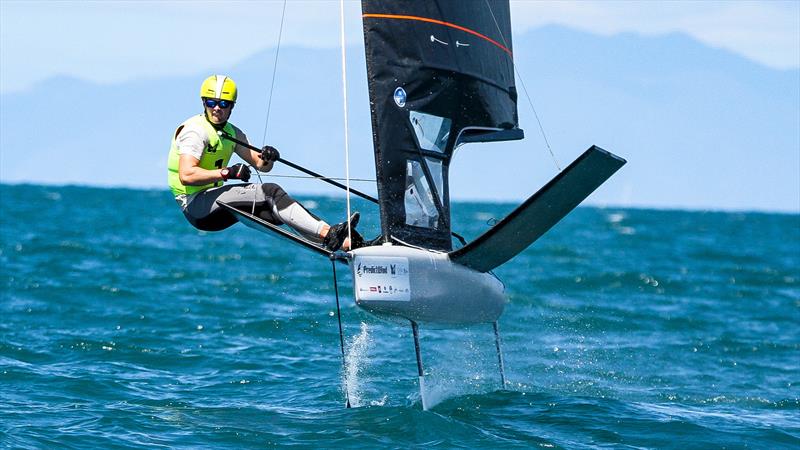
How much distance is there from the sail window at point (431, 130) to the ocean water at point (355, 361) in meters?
1.81

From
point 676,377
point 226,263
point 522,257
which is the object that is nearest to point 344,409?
point 676,377

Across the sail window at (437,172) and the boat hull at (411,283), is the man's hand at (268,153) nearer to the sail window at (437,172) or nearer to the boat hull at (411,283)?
the boat hull at (411,283)

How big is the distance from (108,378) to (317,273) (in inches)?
394

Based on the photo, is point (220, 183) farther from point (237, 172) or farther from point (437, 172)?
point (437, 172)

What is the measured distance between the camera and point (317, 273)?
18.6m

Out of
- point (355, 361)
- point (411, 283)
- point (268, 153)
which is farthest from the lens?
point (355, 361)

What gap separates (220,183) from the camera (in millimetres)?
7391

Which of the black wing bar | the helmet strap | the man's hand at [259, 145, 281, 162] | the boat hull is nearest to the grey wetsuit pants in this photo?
the man's hand at [259, 145, 281, 162]

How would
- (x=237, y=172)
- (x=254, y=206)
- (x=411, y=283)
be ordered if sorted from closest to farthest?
1. (x=411, y=283)
2. (x=237, y=172)
3. (x=254, y=206)

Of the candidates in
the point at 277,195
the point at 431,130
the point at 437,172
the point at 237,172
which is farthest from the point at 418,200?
the point at 237,172

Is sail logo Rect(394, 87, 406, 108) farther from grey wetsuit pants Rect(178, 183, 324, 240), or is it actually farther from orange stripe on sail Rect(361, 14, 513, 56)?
grey wetsuit pants Rect(178, 183, 324, 240)

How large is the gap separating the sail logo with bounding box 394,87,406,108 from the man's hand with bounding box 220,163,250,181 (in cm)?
103

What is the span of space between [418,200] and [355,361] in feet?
10.6

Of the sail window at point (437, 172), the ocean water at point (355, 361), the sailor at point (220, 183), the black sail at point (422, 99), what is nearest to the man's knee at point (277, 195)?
the sailor at point (220, 183)
